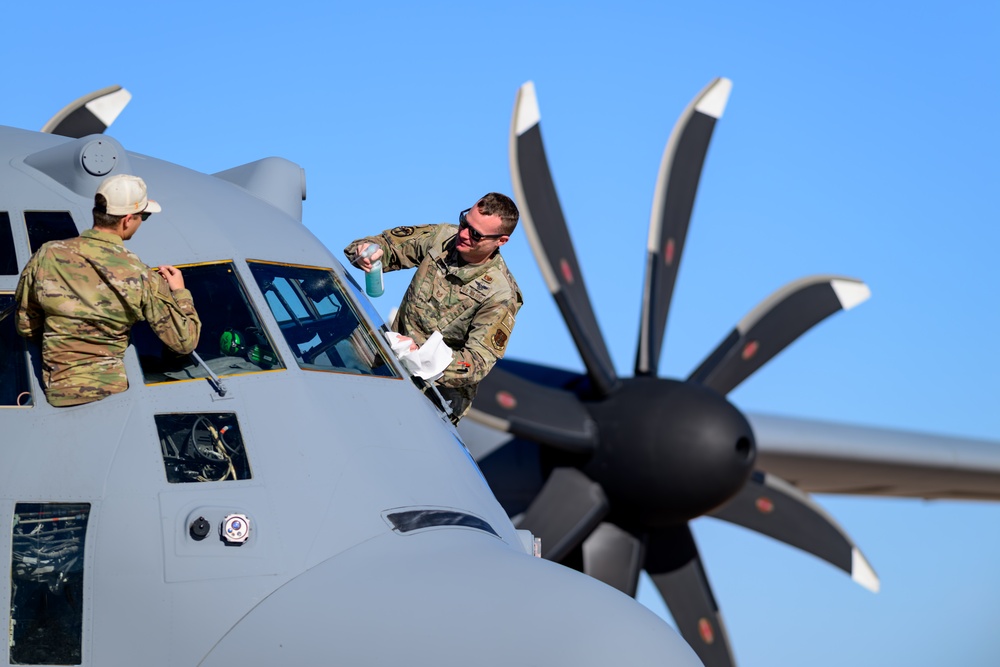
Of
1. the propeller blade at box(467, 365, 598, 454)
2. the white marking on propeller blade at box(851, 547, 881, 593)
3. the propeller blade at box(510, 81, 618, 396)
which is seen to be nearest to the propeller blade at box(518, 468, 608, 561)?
the propeller blade at box(467, 365, 598, 454)

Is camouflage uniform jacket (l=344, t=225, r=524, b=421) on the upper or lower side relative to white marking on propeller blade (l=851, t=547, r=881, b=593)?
upper

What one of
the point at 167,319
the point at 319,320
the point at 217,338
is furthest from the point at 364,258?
the point at 167,319

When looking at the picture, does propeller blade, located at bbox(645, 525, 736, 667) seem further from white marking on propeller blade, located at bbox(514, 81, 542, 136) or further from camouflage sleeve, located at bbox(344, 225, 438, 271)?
camouflage sleeve, located at bbox(344, 225, 438, 271)

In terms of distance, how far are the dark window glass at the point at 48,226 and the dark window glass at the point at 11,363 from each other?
0.95 feet

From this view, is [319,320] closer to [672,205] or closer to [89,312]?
[89,312]

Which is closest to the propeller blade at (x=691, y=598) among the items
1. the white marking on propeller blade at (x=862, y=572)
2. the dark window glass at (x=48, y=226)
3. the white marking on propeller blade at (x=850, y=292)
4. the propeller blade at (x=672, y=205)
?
the white marking on propeller blade at (x=862, y=572)

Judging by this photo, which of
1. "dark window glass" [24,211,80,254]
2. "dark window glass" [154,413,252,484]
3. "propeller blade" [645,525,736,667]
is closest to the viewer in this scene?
"dark window glass" [154,413,252,484]

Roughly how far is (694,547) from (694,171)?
13.4 feet

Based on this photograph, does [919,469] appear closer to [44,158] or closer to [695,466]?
[695,466]

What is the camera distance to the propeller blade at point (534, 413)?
492 inches

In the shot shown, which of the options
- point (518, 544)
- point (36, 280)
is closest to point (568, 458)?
point (518, 544)

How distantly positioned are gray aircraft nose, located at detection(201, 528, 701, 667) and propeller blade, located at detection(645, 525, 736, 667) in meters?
9.91

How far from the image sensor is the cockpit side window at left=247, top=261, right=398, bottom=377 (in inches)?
216

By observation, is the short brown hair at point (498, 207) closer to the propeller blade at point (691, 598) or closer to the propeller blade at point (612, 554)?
the propeller blade at point (612, 554)
